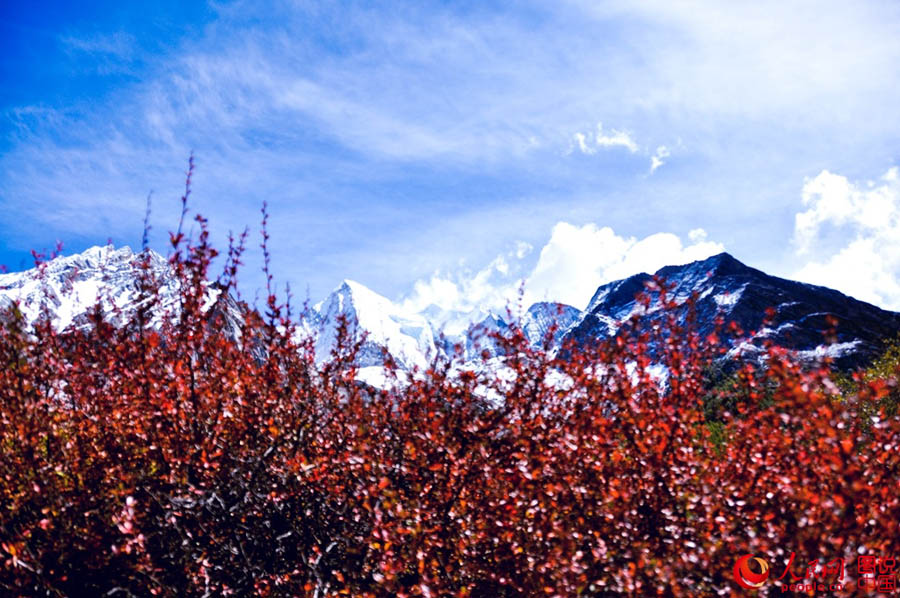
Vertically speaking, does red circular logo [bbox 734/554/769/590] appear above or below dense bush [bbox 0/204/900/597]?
below

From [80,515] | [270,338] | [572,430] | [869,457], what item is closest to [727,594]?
[572,430]

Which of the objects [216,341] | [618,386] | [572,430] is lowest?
[572,430]

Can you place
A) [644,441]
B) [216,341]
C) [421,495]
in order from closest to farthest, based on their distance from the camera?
1. [644,441]
2. [421,495]
3. [216,341]

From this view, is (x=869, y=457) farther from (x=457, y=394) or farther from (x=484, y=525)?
(x=457, y=394)

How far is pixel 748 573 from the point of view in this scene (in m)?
4.75

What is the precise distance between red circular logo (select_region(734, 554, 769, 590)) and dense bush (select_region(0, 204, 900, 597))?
98mm

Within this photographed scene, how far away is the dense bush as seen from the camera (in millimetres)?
5102

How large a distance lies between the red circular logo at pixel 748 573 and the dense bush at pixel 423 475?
10 cm

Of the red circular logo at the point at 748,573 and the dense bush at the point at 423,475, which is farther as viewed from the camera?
the dense bush at the point at 423,475

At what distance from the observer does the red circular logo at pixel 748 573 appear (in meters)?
4.65

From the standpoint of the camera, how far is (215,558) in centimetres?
697

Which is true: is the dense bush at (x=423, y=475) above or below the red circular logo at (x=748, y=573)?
above

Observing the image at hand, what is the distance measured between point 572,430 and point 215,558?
491 cm

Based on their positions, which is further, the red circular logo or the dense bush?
the dense bush
